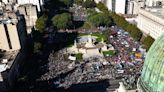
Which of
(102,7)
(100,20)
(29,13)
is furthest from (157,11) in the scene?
(29,13)

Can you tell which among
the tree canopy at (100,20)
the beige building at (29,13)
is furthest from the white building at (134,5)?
the beige building at (29,13)

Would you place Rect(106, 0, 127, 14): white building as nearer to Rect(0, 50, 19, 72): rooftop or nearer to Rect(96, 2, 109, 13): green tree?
Rect(96, 2, 109, 13): green tree

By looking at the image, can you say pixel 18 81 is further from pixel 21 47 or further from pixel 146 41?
pixel 146 41

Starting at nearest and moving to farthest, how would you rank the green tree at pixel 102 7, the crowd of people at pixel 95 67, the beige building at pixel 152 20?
the crowd of people at pixel 95 67 → the beige building at pixel 152 20 → the green tree at pixel 102 7

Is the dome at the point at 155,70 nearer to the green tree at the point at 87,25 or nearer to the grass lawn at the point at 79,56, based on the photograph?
the grass lawn at the point at 79,56

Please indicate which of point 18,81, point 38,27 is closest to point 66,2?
point 38,27
